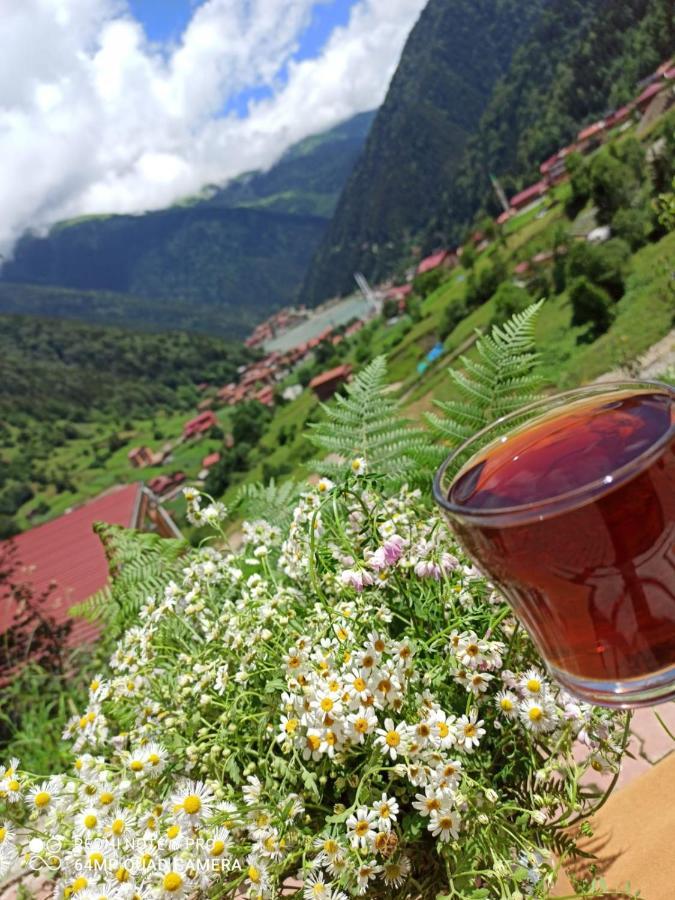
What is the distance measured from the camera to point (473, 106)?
166 m

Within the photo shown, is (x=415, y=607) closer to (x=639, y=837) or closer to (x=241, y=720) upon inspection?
(x=241, y=720)

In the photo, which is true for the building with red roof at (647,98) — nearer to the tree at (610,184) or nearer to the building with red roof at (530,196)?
the building with red roof at (530,196)

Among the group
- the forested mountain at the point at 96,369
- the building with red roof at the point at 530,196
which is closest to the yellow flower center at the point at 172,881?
the building with red roof at the point at 530,196

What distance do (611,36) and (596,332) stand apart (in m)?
75.7

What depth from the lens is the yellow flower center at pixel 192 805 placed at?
933 millimetres

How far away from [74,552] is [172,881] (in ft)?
29.1

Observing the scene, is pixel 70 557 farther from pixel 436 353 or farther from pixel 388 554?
pixel 436 353

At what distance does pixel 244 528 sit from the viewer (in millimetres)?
1509

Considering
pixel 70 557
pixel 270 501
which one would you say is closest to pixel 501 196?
pixel 70 557

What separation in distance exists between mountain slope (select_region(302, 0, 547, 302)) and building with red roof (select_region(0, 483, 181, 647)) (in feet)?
474

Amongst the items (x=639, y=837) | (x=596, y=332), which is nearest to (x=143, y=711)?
(x=639, y=837)

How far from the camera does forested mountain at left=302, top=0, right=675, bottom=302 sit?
7944cm

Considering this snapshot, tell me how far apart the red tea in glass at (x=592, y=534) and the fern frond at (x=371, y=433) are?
611 millimetres

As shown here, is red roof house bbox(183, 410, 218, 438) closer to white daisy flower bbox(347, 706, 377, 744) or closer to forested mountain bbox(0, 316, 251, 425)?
forested mountain bbox(0, 316, 251, 425)
